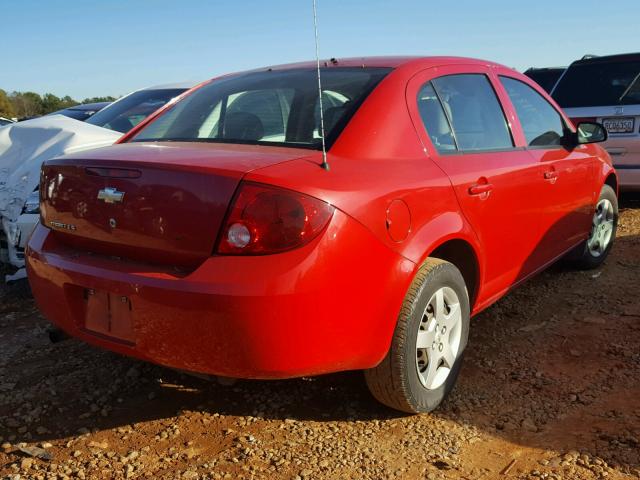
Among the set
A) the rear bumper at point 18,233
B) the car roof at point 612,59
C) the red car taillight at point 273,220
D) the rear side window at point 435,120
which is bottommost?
the rear bumper at point 18,233

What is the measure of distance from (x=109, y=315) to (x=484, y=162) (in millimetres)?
1922

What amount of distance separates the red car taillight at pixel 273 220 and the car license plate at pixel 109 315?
21.0 inches

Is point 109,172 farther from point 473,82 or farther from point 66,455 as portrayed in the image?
point 473,82

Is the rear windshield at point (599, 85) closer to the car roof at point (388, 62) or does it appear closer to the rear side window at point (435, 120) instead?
the car roof at point (388, 62)

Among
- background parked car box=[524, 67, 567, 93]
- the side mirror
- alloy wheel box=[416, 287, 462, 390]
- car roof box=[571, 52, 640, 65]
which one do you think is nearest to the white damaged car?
alloy wheel box=[416, 287, 462, 390]

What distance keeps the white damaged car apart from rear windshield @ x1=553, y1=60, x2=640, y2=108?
15.9 ft

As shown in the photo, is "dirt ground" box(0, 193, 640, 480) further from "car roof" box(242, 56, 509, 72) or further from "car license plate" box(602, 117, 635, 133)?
"car license plate" box(602, 117, 635, 133)

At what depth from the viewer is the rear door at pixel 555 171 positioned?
3660mm

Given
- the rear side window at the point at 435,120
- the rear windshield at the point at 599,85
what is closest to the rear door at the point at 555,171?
the rear side window at the point at 435,120

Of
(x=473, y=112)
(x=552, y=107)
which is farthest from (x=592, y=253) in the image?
(x=473, y=112)

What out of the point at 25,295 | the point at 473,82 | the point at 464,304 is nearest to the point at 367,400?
the point at 464,304

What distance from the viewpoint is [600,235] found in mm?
4844

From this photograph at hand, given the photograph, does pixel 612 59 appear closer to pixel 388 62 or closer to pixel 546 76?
pixel 388 62

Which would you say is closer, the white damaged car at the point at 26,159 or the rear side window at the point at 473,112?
the rear side window at the point at 473,112
